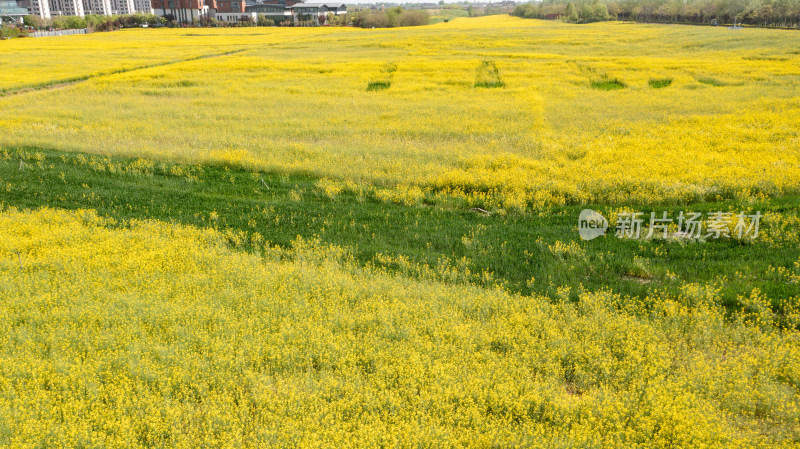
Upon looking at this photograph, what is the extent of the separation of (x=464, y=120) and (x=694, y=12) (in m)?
89.1

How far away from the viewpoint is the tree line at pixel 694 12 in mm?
72688

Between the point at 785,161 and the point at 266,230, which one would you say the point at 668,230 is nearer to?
the point at 785,161

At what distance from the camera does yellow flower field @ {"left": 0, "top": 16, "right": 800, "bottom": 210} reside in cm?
1470

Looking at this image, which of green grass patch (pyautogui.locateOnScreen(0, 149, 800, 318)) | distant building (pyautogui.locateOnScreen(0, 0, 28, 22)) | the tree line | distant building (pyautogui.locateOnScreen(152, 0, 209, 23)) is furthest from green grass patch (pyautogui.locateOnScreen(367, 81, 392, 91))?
distant building (pyautogui.locateOnScreen(0, 0, 28, 22))

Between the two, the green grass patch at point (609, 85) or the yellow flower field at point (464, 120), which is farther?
the green grass patch at point (609, 85)

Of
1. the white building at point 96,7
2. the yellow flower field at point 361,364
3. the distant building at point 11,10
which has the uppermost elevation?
the white building at point 96,7

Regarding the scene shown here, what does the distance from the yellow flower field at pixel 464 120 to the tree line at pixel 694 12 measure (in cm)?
3557

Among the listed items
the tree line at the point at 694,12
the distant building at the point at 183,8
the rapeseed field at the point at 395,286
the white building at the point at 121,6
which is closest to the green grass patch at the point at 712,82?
the rapeseed field at the point at 395,286

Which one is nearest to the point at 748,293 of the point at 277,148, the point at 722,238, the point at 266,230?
the point at 722,238

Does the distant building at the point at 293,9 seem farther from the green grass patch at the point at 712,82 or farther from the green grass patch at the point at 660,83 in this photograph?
the green grass patch at the point at 712,82

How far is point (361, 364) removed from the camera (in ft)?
23.7

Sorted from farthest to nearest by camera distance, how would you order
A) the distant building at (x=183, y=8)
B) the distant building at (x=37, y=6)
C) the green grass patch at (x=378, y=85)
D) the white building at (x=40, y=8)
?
1. the white building at (x=40, y=8)
2. the distant building at (x=37, y=6)
3. the distant building at (x=183, y=8)
4. the green grass patch at (x=378, y=85)

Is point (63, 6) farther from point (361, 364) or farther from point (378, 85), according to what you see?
point (361, 364)

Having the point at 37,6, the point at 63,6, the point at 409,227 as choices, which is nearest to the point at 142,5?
the point at 63,6
